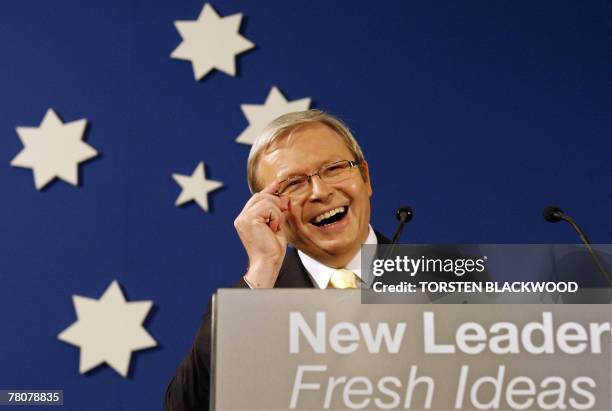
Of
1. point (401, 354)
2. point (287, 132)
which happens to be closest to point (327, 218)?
point (287, 132)

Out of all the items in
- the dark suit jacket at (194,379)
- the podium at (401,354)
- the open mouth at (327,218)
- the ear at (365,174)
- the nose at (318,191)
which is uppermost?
the ear at (365,174)

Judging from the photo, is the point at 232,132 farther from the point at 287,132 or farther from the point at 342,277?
the point at 342,277

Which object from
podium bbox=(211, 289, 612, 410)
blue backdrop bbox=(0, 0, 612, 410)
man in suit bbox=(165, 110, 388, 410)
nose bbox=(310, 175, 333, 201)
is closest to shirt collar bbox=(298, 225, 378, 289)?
man in suit bbox=(165, 110, 388, 410)

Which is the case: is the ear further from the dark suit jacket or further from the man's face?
the dark suit jacket

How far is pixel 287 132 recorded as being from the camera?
7.14 ft

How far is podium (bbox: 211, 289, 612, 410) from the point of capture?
0.71 m

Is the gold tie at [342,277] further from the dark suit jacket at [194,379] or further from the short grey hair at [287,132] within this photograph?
the dark suit jacket at [194,379]

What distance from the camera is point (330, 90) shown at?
2.65 meters

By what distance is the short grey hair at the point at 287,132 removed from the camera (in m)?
2.20

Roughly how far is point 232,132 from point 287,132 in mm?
500

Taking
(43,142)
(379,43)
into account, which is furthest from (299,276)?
(43,142)

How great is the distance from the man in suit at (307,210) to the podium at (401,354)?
1101 mm

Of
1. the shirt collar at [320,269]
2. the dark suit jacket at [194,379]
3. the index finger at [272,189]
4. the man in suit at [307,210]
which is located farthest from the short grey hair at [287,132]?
the dark suit jacket at [194,379]

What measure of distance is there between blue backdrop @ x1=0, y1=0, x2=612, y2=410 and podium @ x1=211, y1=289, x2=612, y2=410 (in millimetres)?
Result: 1792
